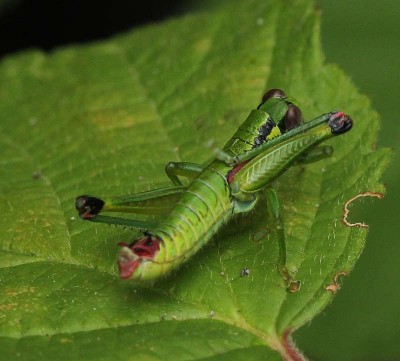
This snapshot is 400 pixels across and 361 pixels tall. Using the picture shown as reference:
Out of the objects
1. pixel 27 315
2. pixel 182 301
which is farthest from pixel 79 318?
pixel 182 301

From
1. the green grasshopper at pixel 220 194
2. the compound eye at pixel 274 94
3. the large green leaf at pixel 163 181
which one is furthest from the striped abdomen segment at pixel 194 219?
the compound eye at pixel 274 94

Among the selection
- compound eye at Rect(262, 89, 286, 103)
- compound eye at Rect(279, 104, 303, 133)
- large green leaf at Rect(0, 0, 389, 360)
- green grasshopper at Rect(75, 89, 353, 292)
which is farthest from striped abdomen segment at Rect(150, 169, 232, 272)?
compound eye at Rect(262, 89, 286, 103)

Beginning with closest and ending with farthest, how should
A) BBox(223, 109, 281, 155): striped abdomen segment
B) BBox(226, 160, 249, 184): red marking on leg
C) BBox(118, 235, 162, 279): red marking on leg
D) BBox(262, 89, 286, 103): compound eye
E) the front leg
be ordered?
BBox(118, 235, 162, 279): red marking on leg
the front leg
BBox(226, 160, 249, 184): red marking on leg
BBox(223, 109, 281, 155): striped abdomen segment
BBox(262, 89, 286, 103): compound eye

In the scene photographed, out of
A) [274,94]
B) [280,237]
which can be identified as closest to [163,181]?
[274,94]

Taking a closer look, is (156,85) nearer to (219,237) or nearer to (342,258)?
(219,237)

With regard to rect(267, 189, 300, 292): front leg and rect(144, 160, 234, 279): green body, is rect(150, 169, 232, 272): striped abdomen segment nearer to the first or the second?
rect(144, 160, 234, 279): green body

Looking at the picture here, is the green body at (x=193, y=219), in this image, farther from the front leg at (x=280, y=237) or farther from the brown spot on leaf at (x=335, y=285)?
the brown spot on leaf at (x=335, y=285)
